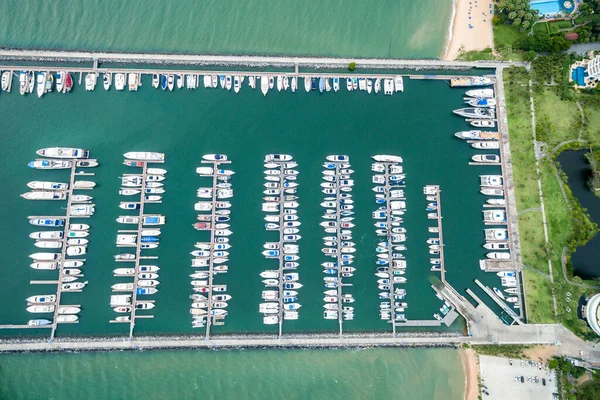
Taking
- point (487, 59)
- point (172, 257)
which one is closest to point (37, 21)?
point (172, 257)

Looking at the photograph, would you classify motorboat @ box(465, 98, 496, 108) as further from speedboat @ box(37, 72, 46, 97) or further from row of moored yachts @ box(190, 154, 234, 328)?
speedboat @ box(37, 72, 46, 97)

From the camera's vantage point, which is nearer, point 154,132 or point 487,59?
point 154,132

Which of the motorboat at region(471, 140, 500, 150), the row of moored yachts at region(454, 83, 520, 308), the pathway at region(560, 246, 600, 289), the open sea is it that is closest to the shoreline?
the open sea

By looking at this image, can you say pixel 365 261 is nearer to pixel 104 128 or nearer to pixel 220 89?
pixel 220 89

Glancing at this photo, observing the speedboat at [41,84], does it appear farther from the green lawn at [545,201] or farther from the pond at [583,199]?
the pond at [583,199]

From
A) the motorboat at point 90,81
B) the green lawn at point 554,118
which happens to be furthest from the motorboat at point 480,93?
the motorboat at point 90,81

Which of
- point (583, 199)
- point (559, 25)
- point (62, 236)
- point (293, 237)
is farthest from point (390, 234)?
point (62, 236)

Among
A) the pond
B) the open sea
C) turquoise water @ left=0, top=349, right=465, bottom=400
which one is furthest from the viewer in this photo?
the pond
